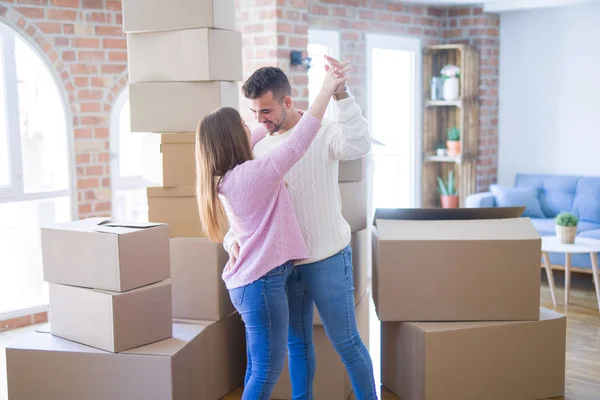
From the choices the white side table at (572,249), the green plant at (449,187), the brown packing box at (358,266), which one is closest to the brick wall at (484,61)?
the green plant at (449,187)

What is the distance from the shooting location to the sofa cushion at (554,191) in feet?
20.2

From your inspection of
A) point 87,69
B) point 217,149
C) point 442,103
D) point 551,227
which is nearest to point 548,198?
point 551,227

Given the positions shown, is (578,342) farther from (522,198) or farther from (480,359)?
(522,198)

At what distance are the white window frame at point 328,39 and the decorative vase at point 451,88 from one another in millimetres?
1282

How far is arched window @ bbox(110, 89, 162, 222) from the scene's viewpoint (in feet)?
16.8

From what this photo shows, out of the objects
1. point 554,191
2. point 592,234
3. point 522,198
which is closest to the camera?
point 592,234

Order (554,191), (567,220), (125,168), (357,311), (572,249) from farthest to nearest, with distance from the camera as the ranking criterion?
(554,191) → (125,168) → (567,220) → (572,249) → (357,311)

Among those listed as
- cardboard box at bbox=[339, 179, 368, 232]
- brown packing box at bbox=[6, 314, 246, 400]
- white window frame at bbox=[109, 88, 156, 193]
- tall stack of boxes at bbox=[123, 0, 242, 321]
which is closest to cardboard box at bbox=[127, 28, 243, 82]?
tall stack of boxes at bbox=[123, 0, 242, 321]

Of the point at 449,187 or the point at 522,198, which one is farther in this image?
the point at 449,187

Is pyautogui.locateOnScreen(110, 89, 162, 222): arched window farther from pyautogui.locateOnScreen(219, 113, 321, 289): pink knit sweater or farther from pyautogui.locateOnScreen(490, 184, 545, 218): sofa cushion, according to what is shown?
pyautogui.locateOnScreen(490, 184, 545, 218): sofa cushion

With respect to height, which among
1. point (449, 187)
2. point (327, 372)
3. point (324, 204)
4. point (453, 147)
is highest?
point (453, 147)

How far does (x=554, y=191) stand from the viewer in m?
6.25

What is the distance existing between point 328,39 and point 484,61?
174 centimetres

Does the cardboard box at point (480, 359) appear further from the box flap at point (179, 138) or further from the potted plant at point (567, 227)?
the potted plant at point (567, 227)
